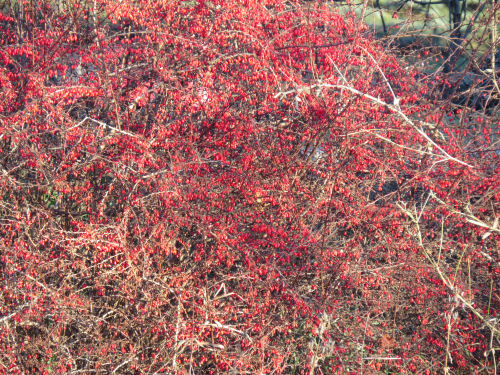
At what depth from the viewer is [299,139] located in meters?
5.54

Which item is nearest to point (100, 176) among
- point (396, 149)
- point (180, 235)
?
point (180, 235)

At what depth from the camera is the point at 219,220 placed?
494 centimetres

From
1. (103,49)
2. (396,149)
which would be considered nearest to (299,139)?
(396,149)

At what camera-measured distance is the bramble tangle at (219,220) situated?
4648 millimetres

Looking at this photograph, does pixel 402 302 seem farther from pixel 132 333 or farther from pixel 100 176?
pixel 100 176

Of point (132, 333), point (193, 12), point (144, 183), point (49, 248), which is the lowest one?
point (132, 333)

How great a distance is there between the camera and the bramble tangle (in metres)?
4.65

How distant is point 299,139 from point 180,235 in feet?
4.92

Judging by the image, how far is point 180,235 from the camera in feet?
17.0

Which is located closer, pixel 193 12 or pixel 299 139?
pixel 299 139

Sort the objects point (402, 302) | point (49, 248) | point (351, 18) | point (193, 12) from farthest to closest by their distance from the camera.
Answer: point (351, 18) < point (193, 12) < point (402, 302) < point (49, 248)

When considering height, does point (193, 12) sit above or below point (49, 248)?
above

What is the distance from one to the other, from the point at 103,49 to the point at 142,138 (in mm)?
1460

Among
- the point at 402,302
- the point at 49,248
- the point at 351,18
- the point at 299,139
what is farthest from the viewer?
the point at 351,18
